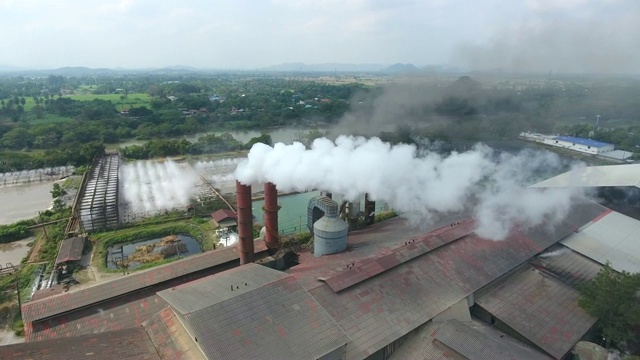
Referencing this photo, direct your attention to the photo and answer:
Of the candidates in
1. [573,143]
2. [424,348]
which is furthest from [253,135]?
[424,348]

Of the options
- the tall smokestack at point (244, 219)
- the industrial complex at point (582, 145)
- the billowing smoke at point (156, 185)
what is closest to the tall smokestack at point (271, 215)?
the tall smokestack at point (244, 219)

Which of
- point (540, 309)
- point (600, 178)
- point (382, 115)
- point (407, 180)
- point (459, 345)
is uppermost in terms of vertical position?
point (382, 115)

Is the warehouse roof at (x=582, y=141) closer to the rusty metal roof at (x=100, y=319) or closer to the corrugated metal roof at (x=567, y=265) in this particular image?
the corrugated metal roof at (x=567, y=265)

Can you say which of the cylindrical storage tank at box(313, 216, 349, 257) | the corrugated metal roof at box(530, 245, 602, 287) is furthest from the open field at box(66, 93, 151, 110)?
the corrugated metal roof at box(530, 245, 602, 287)

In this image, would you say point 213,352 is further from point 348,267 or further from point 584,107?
point 584,107

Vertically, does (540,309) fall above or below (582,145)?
below

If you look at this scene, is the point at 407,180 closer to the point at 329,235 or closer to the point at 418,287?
the point at 329,235
